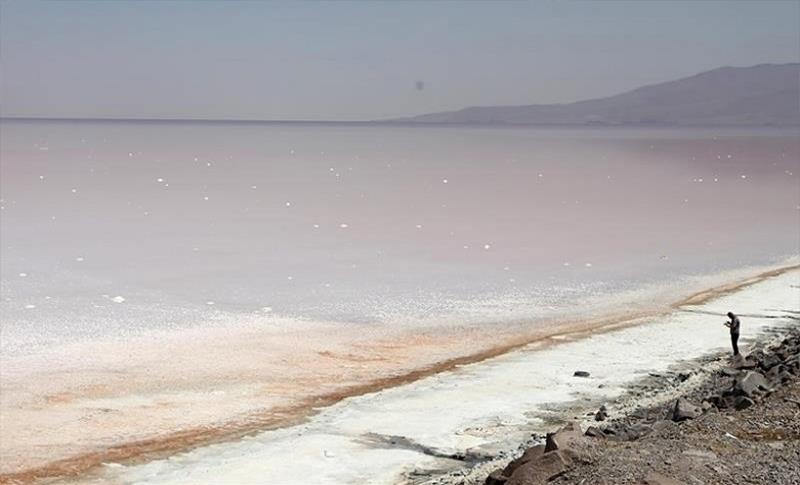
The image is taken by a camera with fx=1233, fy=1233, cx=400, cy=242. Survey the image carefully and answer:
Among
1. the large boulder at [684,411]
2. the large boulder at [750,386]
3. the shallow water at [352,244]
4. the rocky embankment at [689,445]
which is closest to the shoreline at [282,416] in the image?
the shallow water at [352,244]

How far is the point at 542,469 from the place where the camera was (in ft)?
24.3

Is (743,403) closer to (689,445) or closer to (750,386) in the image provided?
(750,386)

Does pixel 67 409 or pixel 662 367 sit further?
pixel 662 367

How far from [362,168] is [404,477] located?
156 ft

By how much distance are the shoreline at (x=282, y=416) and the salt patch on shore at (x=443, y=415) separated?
207 millimetres

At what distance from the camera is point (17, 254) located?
21.9m

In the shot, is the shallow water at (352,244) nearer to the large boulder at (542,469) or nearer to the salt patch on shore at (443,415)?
the salt patch on shore at (443,415)

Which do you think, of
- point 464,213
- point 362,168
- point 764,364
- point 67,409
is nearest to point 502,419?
point 764,364

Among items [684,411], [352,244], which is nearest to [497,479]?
[684,411]

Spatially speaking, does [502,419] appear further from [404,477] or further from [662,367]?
[662,367]

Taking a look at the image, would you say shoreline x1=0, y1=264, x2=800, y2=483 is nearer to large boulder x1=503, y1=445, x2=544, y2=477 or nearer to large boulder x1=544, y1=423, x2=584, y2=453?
large boulder x1=503, y1=445, x2=544, y2=477

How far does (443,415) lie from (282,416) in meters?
1.50

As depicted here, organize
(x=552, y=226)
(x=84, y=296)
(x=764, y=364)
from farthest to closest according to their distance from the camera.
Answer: (x=552, y=226)
(x=84, y=296)
(x=764, y=364)

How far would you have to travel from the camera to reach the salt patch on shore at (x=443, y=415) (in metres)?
9.43
